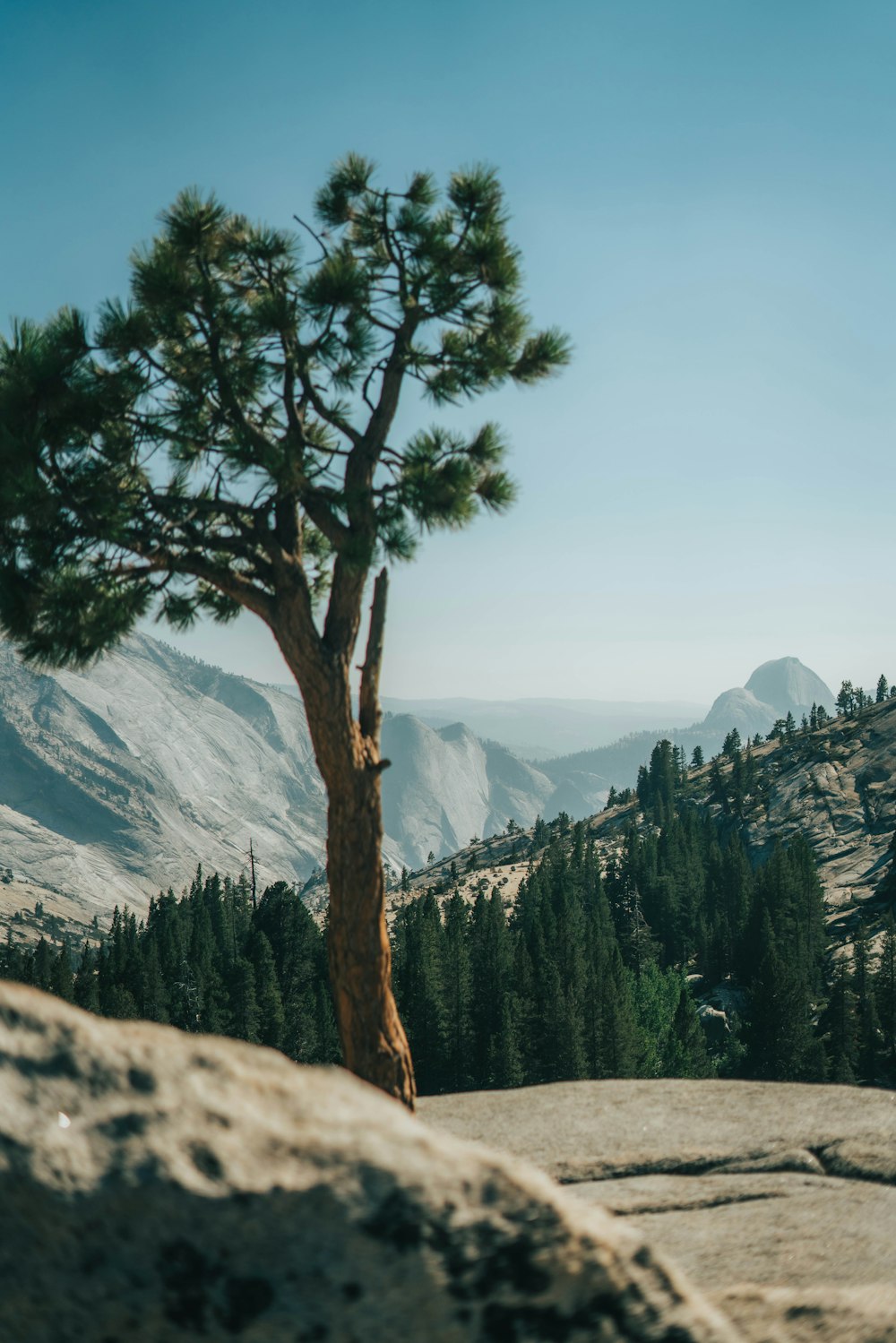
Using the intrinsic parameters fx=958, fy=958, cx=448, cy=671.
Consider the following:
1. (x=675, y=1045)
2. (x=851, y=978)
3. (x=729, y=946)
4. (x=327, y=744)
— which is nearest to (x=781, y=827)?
(x=729, y=946)

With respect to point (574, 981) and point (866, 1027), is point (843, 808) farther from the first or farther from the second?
point (574, 981)

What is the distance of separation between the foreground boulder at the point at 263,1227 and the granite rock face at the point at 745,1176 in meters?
0.91

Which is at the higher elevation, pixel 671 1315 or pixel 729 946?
pixel 671 1315

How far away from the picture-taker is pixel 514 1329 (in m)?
2.50

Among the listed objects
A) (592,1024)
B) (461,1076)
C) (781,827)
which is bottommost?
(461,1076)

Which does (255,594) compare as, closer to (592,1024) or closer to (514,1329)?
(514,1329)

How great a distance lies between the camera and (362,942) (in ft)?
30.5

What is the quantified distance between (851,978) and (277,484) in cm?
10741

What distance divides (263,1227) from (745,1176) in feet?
20.7

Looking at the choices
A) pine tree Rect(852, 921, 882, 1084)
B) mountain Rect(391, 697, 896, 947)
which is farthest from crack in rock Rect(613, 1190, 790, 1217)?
mountain Rect(391, 697, 896, 947)

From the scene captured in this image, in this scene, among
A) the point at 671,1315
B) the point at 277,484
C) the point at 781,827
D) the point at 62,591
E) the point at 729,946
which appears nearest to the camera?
the point at 671,1315

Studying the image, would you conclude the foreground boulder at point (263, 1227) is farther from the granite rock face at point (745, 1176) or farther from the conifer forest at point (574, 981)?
the conifer forest at point (574, 981)

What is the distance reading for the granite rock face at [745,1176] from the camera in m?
3.42

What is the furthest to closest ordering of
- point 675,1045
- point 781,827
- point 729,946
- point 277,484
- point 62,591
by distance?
1. point 781,827
2. point 729,946
3. point 675,1045
4. point 277,484
5. point 62,591
